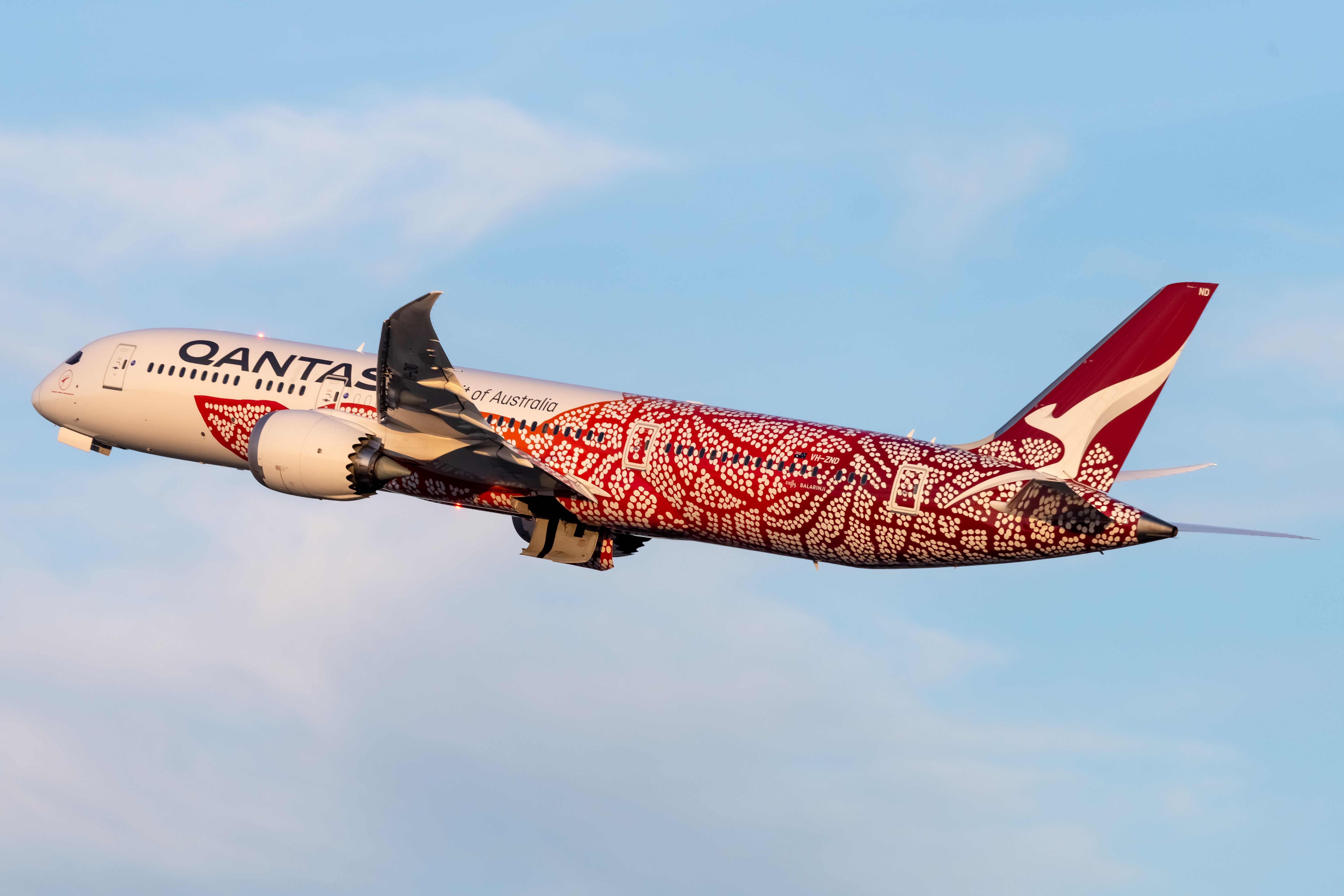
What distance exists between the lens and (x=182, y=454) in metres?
44.7

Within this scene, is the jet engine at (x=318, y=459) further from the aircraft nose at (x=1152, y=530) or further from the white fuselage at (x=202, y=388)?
the aircraft nose at (x=1152, y=530)

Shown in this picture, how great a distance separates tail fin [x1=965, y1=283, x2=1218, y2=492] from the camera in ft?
117

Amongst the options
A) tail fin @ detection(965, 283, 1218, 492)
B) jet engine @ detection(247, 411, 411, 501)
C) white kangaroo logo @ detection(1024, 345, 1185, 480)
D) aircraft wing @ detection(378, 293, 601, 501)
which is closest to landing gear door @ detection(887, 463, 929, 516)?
tail fin @ detection(965, 283, 1218, 492)

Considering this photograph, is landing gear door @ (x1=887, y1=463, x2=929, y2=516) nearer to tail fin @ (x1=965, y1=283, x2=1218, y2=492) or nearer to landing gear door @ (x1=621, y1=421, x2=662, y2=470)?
tail fin @ (x1=965, y1=283, x2=1218, y2=492)

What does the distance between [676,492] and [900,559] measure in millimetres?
5503

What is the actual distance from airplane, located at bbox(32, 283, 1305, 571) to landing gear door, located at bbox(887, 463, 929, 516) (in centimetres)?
4

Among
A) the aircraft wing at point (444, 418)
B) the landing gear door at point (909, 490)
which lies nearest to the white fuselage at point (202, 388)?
the aircraft wing at point (444, 418)

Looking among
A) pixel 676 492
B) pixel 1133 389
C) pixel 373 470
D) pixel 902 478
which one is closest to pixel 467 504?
pixel 373 470

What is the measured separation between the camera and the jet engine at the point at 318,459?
3959cm

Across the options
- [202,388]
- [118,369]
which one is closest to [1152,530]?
[202,388]

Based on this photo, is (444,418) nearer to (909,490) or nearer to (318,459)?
(318,459)

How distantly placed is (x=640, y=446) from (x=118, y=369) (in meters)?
15.7

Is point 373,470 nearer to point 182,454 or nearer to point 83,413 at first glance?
point 182,454

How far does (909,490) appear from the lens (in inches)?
1426
